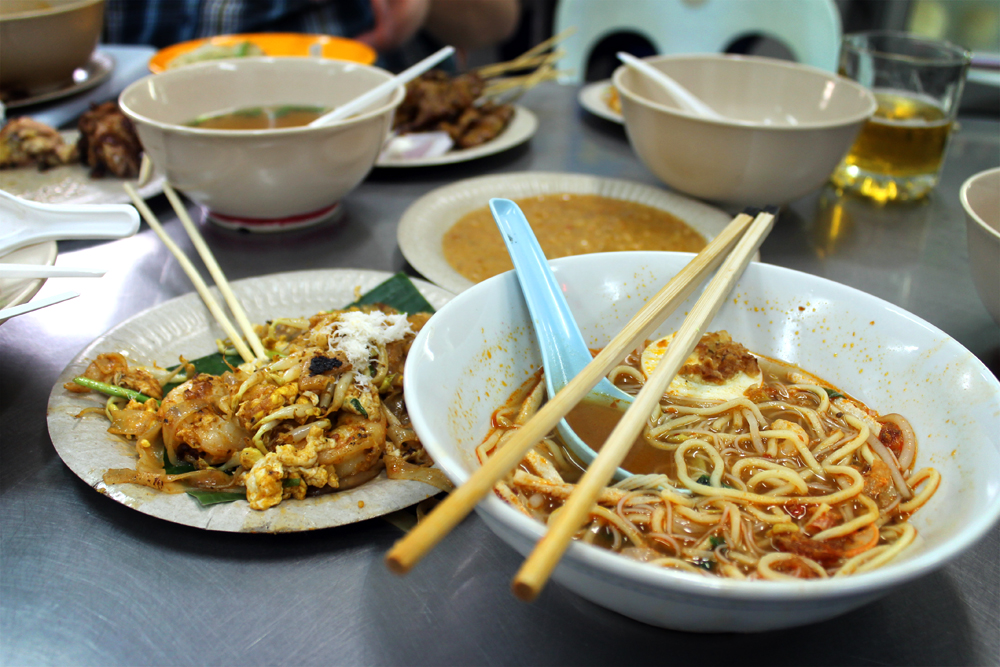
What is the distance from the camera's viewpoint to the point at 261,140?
1.60 meters

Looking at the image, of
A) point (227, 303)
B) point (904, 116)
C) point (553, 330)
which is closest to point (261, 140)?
point (227, 303)

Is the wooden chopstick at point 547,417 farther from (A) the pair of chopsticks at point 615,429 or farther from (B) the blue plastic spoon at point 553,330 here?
(B) the blue plastic spoon at point 553,330

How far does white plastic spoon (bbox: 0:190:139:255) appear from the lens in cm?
127

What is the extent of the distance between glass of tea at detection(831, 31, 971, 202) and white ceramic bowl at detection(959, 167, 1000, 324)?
2.16 ft

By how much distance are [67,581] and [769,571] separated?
97 cm

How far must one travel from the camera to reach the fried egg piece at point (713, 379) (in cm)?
113

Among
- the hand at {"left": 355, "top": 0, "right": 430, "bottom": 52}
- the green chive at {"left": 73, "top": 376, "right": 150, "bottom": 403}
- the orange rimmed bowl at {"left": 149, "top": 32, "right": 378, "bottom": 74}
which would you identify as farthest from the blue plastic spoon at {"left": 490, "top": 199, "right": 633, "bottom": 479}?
the hand at {"left": 355, "top": 0, "right": 430, "bottom": 52}

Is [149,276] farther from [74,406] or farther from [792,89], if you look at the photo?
[792,89]

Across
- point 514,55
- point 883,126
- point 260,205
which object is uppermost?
point 883,126

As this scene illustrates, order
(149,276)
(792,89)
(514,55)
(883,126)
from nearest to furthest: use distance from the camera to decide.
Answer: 1. (149,276)
2. (883,126)
3. (792,89)
4. (514,55)

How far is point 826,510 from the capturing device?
89 centimetres

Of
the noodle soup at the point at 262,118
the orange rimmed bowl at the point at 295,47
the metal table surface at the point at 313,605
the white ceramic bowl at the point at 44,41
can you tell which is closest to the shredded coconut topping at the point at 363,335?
the metal table surface at the point at 313,605

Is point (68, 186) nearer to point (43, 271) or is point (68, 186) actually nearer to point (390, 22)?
point (43, 271)

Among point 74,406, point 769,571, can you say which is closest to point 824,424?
point 769,571
